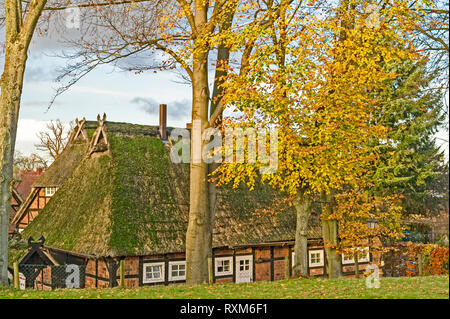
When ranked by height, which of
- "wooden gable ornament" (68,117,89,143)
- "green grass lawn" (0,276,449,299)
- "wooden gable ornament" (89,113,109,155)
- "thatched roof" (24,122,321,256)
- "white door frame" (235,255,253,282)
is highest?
"wooden gable ornament" (68,117,89,143)

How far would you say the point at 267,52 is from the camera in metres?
12.2

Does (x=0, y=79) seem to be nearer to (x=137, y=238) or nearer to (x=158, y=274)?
(x=137, y=238)

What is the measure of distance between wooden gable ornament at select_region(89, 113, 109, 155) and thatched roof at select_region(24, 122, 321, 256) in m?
0.25

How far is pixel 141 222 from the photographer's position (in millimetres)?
19266

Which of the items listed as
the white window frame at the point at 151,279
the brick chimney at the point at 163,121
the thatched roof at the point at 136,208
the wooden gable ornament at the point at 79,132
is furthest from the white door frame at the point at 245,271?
the wooden gable ornament at the point at 79,132

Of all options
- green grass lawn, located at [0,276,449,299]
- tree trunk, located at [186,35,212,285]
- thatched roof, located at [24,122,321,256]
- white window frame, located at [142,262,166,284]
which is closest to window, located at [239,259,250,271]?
thatched roof, located at [24,122,321,256]

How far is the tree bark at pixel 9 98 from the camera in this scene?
11.1 m

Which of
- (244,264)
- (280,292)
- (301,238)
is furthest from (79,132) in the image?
(280,292)

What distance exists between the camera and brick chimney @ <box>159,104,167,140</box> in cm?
2430

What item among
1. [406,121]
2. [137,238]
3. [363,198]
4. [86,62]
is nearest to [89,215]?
[137,238]

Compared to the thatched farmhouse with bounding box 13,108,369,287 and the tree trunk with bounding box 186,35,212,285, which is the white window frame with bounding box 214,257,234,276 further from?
the tree trunk with bounding box 186,35,212,285

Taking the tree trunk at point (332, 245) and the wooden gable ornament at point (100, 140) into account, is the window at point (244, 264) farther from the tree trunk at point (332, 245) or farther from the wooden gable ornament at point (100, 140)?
the wooden gable ornament at point (100, 140)

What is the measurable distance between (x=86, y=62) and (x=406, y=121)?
1427 centimetres

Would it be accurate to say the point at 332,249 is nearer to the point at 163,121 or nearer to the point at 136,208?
the point at 136,208
